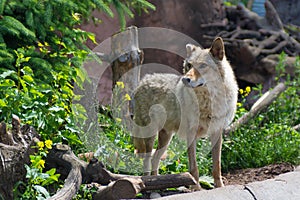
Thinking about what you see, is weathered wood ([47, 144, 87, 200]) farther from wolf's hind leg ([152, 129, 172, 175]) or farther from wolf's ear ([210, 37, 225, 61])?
wolf's ear ([210, 37, 225, 61])

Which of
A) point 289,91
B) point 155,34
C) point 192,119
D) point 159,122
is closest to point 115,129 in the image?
point 159,122

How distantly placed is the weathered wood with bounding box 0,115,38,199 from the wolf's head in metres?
1.53

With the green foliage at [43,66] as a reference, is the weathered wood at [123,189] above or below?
below

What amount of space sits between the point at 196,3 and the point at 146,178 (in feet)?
23.0

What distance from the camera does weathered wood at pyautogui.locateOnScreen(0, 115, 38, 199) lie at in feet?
13.6

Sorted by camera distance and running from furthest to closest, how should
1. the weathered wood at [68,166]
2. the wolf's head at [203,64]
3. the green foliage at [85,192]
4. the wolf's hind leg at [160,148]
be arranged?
the wolf's hind leg at [160,148] → the wolf's head at [203,64] → the green foliage at [85,192] → the weathered wood at [68,166]

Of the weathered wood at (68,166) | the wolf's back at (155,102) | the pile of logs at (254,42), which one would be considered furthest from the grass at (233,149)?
the pile of logs at (254,42)

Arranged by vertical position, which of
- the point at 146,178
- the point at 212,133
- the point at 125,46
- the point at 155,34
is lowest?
the point at 146,178

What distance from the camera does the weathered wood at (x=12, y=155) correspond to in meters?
4.15

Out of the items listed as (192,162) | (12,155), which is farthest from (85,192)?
(192,162)

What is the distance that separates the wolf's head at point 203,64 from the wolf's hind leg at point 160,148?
2.72 feet

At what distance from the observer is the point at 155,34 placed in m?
10.8

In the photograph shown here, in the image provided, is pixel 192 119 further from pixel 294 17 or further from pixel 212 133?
pixel 294 17

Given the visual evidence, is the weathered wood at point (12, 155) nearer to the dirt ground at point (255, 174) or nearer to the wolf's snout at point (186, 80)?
the wolf's snout at point (186, 80)
